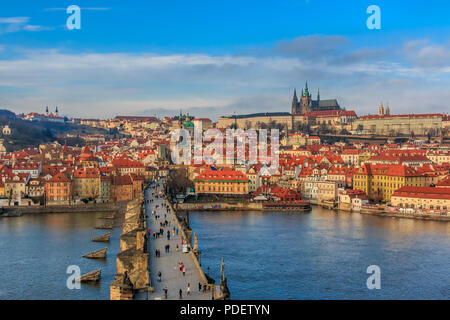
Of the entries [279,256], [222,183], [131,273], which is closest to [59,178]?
[222,183]

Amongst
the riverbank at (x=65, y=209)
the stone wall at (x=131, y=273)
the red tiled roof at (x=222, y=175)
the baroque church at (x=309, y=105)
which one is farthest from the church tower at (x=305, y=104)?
the stone wall at (x=131, y=273)

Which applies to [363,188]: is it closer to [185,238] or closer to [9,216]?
[9,216]

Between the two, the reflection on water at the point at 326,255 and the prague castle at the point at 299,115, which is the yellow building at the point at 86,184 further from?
the prague castle at the point at 299,115

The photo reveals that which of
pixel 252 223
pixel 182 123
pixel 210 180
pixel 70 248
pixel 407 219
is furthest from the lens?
pixel 182 123

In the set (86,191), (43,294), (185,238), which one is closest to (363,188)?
(86,191)

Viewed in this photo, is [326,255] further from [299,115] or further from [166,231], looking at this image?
[299,115]

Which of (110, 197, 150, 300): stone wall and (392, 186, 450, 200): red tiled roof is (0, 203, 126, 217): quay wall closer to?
(392, 186, 450, 200): red tiled roof
